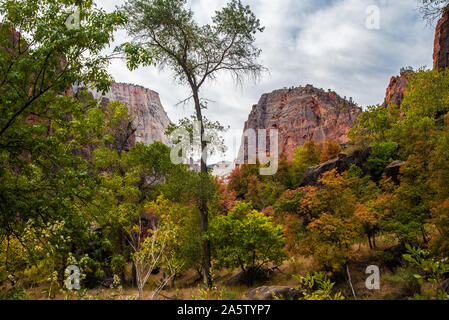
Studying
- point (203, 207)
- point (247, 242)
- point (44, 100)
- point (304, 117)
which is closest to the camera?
point (44, 100)

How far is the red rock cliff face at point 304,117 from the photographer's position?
8194 centimetres

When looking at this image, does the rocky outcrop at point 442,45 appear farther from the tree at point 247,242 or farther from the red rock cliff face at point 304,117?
the tree at point 247,242

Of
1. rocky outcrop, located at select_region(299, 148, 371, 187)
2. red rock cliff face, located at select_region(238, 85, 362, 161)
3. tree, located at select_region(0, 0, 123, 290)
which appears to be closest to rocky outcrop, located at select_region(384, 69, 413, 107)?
red rock cliff face, located at select_region(238, 85, 362, 161)

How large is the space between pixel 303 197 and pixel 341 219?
2.20 metres

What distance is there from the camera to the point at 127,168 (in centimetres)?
1662

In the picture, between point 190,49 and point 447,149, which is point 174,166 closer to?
point 190,49

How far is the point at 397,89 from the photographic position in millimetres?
64562

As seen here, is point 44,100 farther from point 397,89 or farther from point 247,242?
point 397,89

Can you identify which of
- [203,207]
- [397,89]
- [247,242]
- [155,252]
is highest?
[397,89]

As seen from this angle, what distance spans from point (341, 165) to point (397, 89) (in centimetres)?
5580

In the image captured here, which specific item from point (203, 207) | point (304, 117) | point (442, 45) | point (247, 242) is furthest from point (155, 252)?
point (304, 117)

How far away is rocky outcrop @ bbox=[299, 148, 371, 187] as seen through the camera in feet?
75.4

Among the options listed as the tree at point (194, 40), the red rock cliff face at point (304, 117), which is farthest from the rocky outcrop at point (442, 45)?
the tree at point (194, 40)

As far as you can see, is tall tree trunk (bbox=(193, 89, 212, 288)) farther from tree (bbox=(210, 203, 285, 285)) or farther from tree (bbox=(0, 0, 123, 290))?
tree (bbox=(0, 0, 123, 290))
